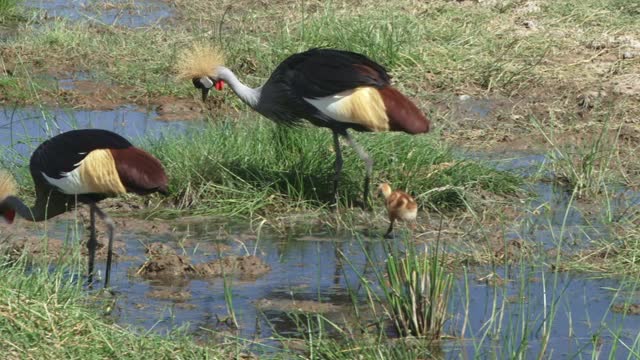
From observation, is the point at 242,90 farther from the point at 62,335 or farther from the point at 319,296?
the point at 62,335

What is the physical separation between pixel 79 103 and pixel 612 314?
19.2ft

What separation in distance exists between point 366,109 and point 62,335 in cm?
342

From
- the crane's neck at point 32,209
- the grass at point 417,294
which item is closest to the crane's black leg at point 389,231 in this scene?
the grass at point 417,294

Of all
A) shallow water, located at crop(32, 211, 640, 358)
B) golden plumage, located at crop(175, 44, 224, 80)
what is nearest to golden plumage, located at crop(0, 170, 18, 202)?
shallow water, located at crop(32, 211, 640, 358)

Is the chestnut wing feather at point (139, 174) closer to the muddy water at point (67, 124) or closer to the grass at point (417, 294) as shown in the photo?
the grass at point (417, 294)

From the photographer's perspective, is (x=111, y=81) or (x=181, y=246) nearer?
(x=181, y=246)

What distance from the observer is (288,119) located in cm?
912

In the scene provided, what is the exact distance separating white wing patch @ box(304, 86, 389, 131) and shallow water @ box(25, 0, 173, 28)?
18.6ft

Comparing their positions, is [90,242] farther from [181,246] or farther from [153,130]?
[153,130]

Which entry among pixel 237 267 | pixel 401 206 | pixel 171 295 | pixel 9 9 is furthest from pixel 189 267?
pixel 9 9

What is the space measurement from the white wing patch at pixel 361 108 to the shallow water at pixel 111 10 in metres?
5.66

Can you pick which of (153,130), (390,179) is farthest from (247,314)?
(153,130)

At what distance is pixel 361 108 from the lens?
868 centimetres

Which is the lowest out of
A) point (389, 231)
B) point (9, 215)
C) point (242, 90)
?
point (389, 231)
